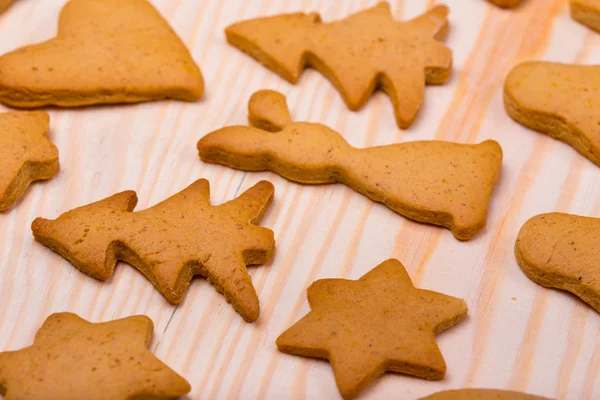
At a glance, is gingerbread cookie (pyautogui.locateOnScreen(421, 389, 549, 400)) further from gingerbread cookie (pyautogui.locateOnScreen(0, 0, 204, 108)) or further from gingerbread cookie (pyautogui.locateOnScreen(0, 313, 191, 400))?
gingerbread cookie (pyautogui.locateOnScreen(0, 0, 204, 108))

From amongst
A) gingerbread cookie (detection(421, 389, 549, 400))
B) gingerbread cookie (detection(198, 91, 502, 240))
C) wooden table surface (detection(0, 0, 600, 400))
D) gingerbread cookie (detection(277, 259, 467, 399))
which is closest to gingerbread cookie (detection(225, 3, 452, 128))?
wooden table surface (detection(0, 0, 600, 400))

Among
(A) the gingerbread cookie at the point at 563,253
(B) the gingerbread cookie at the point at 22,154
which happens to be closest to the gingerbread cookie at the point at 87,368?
(B) the gingerbread cookie at the point at 22,154

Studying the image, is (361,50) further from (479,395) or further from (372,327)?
(479,395)

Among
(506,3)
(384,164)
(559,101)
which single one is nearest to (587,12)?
(506,3)

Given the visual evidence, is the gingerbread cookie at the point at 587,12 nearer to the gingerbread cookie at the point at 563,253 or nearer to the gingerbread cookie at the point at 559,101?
the gingerbread cookie at the point at 559,101

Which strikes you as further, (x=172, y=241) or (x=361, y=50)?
(x=361, y=50)
